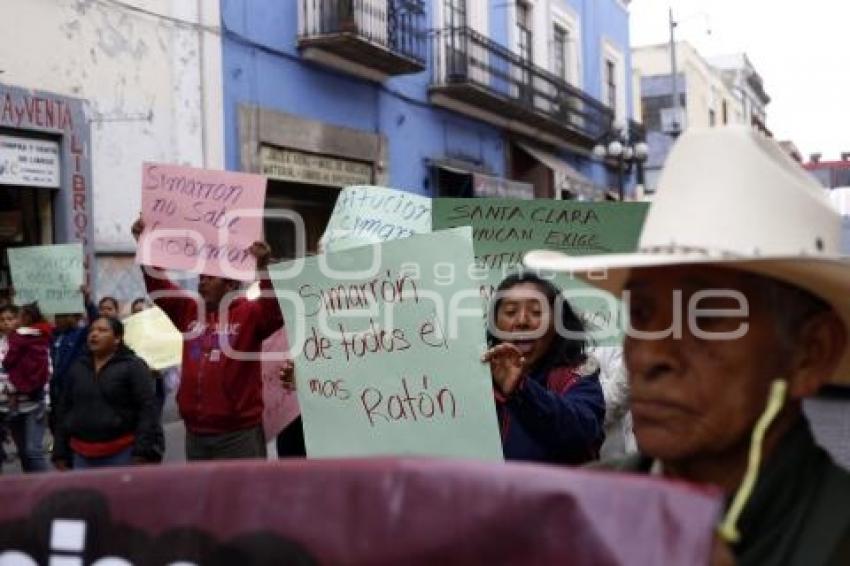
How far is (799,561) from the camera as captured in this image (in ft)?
4.48

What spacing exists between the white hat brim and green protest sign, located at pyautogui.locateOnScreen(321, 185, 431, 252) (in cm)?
361

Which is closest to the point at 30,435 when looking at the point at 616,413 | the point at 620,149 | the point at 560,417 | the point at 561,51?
the point at 616,413

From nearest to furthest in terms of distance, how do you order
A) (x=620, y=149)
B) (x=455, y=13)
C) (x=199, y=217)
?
(x=199, y=217) → (x=455, y=13) → (x=620, y=149)

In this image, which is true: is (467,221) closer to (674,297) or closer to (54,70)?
(674,297)

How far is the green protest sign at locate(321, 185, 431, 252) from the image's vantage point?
5273 millimetres

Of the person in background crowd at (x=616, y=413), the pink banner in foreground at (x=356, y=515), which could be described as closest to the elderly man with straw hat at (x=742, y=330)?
the pink banner in foreground at (x=356, y=515)

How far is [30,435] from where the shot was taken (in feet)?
26.2

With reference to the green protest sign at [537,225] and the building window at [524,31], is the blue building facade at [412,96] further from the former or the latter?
the green protest sign at [537,225]

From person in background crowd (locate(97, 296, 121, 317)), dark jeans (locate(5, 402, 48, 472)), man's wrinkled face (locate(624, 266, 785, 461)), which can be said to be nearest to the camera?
man's wrinkled face (locate(624, 266, 785, 461))

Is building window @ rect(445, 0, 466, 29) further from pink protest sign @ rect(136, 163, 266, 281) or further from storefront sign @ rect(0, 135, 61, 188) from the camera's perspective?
pink protest sign @ rect(136, 163, 266, 281)

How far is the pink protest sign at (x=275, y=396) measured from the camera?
5426mm

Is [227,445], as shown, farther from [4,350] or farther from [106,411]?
[4,350]

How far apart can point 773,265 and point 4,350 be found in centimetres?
749

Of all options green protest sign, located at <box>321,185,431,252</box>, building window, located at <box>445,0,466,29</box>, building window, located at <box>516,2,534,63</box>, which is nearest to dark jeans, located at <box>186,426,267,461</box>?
green protest sign, located at <box>321,185,431,252</box>
